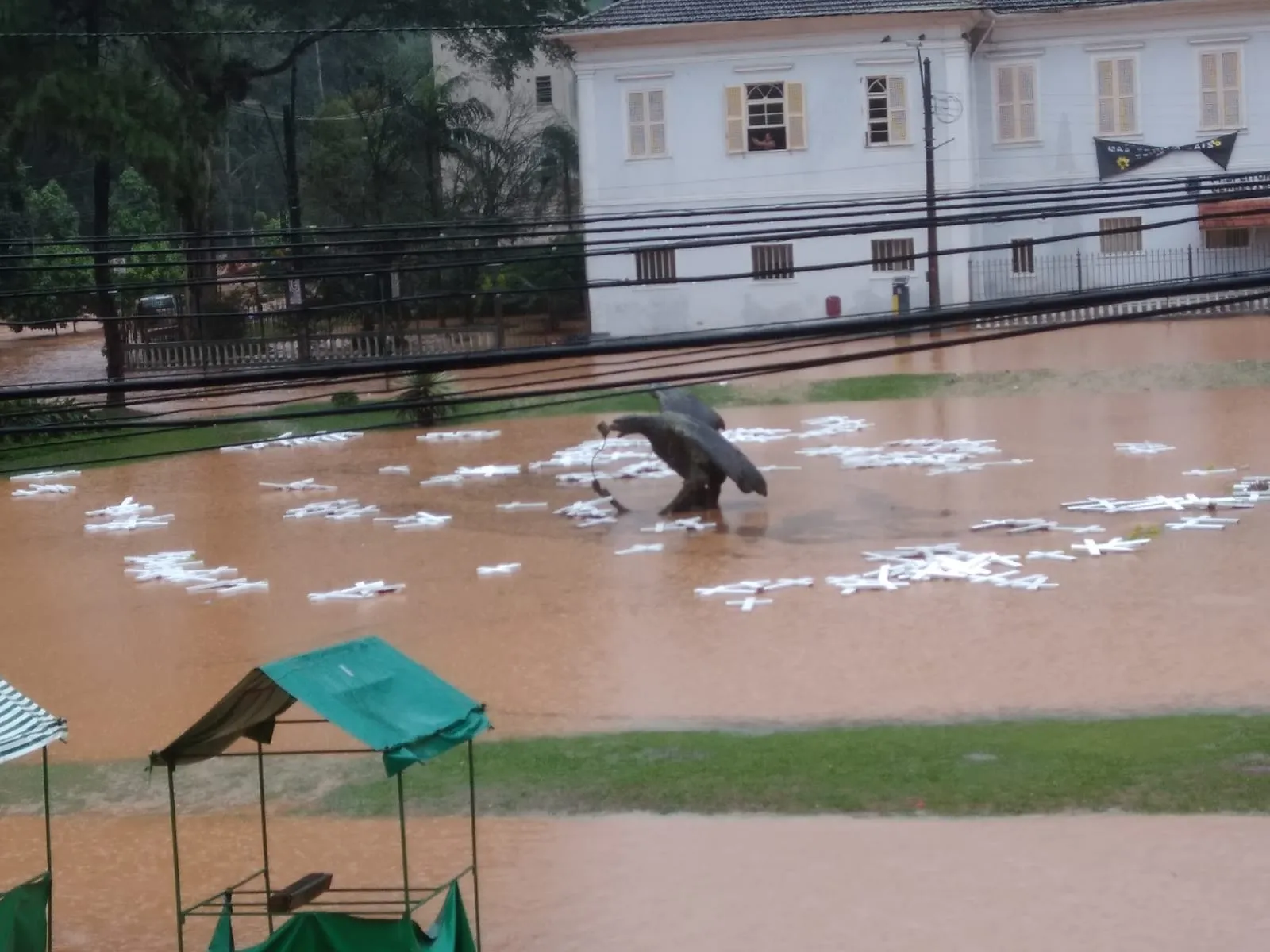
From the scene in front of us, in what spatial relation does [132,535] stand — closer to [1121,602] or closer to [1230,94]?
[1121,602]

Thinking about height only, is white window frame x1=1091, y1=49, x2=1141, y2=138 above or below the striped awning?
above

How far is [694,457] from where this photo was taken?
77.2ft

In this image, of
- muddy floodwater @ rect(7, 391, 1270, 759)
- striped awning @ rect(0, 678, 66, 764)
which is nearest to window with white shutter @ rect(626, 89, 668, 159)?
muddy floodwater @ rect(7, 391, 1270, 759)

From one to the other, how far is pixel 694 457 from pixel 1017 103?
23810mm

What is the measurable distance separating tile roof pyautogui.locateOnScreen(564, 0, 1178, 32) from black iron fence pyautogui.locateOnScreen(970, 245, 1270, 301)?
6124mm

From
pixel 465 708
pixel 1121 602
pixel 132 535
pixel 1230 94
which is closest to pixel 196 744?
pixel 465 708

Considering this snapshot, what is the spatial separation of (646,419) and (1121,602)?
8.25m

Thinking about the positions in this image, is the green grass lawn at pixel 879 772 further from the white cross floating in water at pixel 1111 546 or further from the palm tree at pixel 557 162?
the palm tree at pixel 557 162

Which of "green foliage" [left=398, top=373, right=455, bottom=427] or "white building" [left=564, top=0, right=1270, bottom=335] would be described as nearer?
"green foliage" [left=398, top=373, right=455, bottom=427]

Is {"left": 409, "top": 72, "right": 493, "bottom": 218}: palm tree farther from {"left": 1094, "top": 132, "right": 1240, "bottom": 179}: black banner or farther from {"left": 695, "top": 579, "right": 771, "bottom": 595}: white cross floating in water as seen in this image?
{"left": 695, "top": 579, "right": 771, "bottom": 595}: white cross floating in water

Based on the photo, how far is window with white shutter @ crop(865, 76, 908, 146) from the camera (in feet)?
140

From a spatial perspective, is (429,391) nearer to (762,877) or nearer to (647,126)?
(647,126)

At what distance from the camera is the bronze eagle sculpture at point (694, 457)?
75.9 feet

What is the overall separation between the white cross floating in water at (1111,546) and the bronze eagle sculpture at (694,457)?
15.6ft
